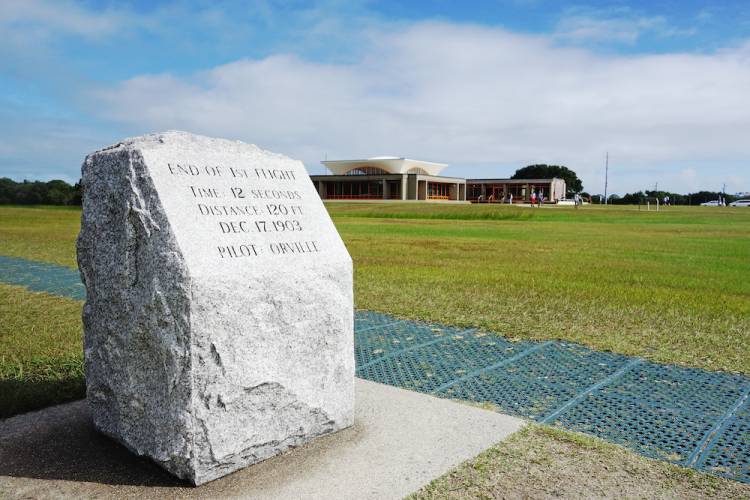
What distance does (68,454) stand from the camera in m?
3.87

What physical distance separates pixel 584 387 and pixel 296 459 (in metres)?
2.71

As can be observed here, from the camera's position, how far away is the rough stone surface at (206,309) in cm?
339

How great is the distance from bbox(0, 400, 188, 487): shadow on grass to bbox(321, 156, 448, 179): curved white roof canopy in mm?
75064

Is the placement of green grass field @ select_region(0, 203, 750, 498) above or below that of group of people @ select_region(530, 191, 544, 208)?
below

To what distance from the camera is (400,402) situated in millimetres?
4754

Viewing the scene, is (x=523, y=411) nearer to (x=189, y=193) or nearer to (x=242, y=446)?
(x=242, y=446)

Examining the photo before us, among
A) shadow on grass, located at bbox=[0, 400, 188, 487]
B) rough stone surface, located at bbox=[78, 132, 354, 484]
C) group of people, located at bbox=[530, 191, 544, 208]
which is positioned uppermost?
group of people, located at bbox=[530, 191, 544, 208]

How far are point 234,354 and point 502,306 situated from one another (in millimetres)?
5711

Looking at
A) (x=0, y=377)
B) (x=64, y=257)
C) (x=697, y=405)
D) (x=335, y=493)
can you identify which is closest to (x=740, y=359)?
(x=697, y=405)

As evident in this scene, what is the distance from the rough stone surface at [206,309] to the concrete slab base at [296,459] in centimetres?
12

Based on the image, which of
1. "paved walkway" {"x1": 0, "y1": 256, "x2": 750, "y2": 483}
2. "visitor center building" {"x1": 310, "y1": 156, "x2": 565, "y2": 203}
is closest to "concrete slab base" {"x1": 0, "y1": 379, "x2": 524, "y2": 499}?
"paved walkway" {"x1": 0, "y1": 256, "x2": 750, "y2": 483}

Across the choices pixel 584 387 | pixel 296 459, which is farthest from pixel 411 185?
pixel 296 459

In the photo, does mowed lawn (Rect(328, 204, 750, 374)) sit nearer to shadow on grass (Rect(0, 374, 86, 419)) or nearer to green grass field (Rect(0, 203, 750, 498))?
green grass field (Rect(0, 203, 750, 498))

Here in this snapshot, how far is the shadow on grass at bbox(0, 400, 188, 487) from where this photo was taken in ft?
11.7
